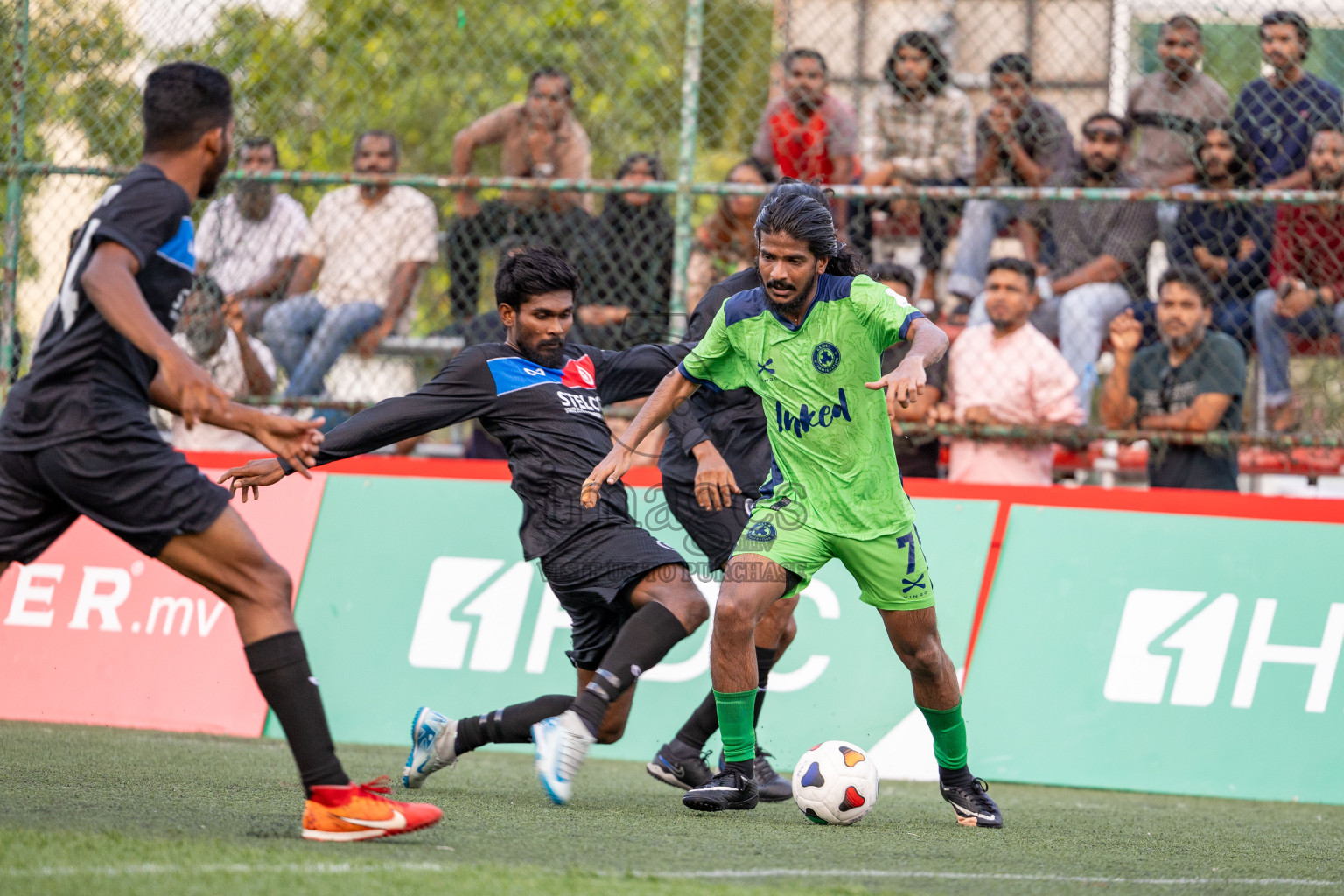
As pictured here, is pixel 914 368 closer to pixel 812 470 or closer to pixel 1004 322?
pixel 812 470

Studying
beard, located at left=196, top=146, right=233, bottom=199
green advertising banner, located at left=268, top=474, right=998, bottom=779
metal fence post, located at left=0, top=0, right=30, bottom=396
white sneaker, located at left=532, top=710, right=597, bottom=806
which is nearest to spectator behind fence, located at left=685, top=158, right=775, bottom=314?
green advertising banner, located at left=268, top=474, right=998, bottom=779

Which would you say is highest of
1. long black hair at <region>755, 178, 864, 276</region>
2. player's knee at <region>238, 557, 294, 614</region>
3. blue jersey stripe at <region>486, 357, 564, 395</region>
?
long black hair at <region>755, 178, 864, 276</region>

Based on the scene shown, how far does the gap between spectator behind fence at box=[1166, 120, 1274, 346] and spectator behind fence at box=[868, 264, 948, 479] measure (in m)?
1.54

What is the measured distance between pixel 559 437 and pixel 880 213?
163 inches

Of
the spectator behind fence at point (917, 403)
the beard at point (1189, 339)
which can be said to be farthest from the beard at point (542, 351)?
the beard at point (1189, 339)

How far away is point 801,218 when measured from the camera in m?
4.72

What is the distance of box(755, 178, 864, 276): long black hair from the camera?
473cm

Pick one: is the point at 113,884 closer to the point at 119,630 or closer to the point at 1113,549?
the point at 119,630

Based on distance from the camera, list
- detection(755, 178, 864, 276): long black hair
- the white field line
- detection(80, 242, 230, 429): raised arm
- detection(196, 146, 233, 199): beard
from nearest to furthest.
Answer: the white field line, detection(80, 242, 230, 429): raised arm, detection(196, 146, 233, 199): beard, detection(755, 178, 864, 276): long black hair

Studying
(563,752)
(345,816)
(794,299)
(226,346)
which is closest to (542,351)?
(794,299)

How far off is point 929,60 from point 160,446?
6099mm

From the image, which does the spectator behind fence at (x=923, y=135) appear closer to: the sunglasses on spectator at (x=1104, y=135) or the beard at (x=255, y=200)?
the sunglasses on spectator at (x=1104, y=135)

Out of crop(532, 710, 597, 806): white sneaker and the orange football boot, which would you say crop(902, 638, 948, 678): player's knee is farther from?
the orange football boot

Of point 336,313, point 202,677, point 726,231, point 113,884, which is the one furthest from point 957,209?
point 113,884
